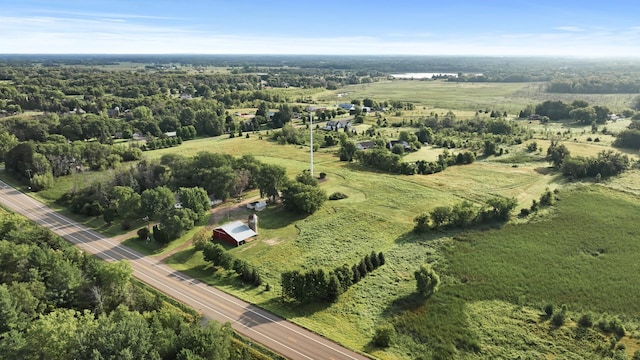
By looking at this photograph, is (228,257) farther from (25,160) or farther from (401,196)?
(25,160)

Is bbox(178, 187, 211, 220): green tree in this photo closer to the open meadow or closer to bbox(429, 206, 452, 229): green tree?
the open meadow

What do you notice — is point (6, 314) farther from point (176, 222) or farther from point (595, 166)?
point (595, 166)

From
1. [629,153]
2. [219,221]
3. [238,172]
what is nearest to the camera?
[219,221]

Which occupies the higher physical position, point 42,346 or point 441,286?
point 42,346

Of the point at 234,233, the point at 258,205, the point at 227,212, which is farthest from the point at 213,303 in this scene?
the point at 258,205

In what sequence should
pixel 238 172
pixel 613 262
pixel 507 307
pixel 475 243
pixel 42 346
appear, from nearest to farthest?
pixel 42 346, pixel 507 307, pixel 613 262, pixel 475 243, pixel 238 172

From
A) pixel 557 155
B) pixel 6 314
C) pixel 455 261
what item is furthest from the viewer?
pixel 557 155

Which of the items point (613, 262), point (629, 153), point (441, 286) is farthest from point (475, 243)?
point (629, 153)

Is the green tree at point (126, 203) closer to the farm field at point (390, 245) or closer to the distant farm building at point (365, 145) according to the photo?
the farm field at point (390, 245)
